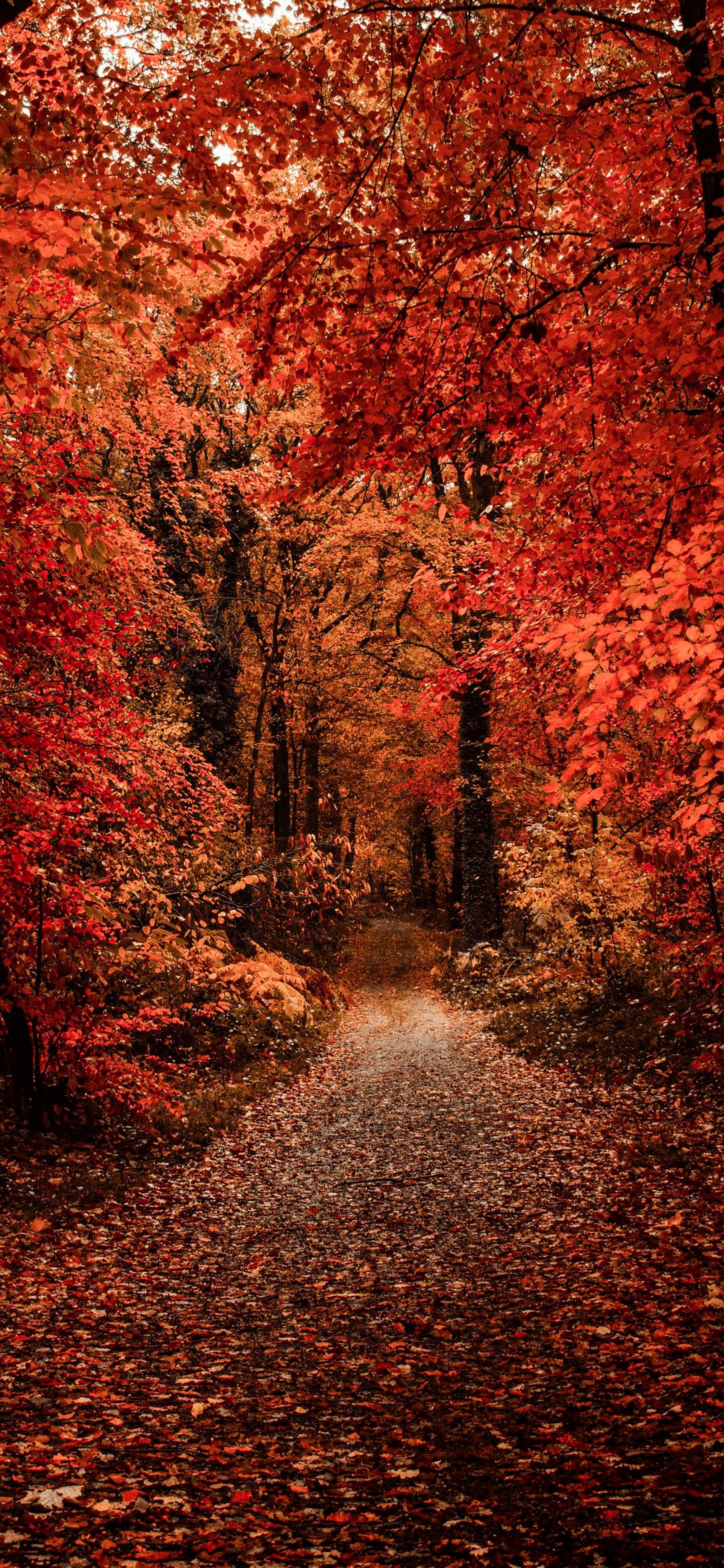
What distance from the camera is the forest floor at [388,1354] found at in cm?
320

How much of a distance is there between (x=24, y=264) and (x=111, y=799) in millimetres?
4055

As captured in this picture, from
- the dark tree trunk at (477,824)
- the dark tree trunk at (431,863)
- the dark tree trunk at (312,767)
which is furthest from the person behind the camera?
the dark tree trunk at (431,863)

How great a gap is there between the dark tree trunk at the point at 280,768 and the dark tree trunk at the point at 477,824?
5.78 metres

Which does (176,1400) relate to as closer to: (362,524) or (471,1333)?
(471,1333)

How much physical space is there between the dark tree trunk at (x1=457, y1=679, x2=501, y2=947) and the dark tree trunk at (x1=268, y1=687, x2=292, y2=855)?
5.78 metres

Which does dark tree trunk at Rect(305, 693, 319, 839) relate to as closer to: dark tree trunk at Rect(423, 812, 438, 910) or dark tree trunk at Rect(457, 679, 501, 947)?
dark tree trunk at Rect(457, 679, 501, 947)

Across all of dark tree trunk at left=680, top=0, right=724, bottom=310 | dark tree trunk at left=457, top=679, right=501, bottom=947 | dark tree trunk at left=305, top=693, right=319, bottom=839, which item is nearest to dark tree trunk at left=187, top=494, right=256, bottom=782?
dark tree trunk at left=457, top=679, right=501, bottom=947

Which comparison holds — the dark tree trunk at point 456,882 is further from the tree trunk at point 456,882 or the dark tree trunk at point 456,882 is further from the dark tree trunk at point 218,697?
the dark tree trunk at point 218,697

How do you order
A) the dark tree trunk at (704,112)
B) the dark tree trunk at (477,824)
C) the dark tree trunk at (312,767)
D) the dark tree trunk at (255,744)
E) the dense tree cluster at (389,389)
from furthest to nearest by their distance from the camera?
the dark tree trunk at (312,767)
the dark tree trunk at (255,744)
the dark tree trunk at (477,824)
the dark tree trunk at (704,112)
the dense tree cluster at (389,389)

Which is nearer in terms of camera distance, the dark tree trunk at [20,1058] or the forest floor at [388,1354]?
the forest floor at [388,1354]

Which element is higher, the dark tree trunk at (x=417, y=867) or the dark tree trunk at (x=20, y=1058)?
the dark tree trunk at (x=417, y=867)

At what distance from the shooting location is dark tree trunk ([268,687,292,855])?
887 inches

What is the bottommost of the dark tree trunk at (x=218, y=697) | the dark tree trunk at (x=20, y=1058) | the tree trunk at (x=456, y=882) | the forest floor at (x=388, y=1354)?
the forest floor at (x=388, y=1354)

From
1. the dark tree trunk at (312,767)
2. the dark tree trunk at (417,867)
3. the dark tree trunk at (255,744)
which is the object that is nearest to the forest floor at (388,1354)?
the dark tree trunk at (255,744)
